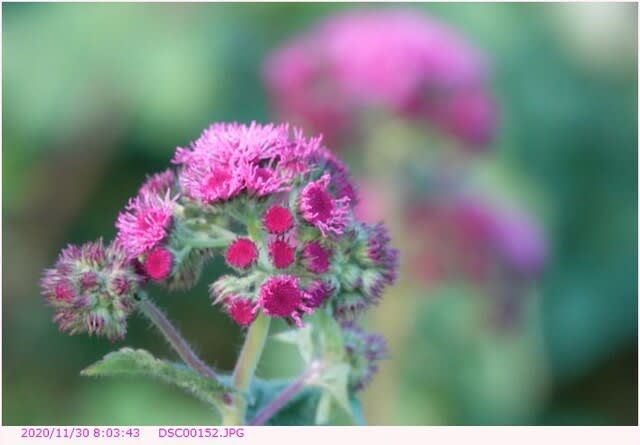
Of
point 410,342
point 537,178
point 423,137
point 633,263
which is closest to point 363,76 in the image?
point 423,137

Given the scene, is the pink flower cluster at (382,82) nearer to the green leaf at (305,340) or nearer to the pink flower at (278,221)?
the green leaf at (305,340)

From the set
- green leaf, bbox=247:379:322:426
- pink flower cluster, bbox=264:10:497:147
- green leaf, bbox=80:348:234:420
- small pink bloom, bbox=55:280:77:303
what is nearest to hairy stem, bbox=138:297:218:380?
green leaf, bbox=80:348:234:420

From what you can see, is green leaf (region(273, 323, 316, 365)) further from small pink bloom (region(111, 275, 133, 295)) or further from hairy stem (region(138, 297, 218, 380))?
small pink bloom (region(111, 275, 133, 295))

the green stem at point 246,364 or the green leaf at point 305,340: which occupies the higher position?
the green leaf at point 305,340

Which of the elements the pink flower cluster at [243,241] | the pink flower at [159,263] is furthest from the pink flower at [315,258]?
the pink flower at [159,263]

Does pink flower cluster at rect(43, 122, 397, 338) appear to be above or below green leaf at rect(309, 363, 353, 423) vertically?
above

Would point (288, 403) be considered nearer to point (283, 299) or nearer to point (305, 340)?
point (305, 340)
